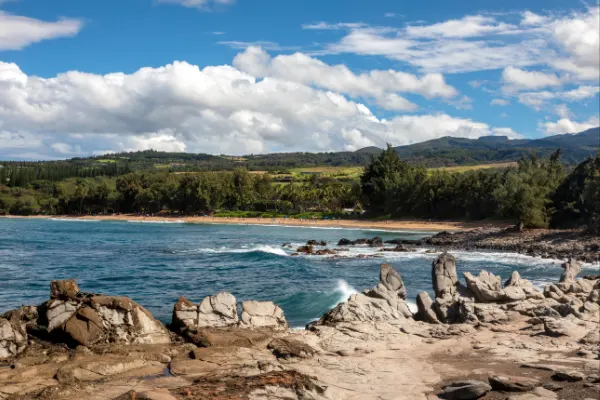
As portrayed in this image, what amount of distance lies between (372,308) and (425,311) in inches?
77.8

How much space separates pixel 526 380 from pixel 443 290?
876 cm

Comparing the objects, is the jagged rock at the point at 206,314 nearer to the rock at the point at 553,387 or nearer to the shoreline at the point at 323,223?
the rock at the point at 553,387

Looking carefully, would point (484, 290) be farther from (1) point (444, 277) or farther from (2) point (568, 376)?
(2) point (568, 376)

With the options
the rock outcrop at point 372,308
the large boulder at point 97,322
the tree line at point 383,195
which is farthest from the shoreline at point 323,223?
the large boulder at point 97,322

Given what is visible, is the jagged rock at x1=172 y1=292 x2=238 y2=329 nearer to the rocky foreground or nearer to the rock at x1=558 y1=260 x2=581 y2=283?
the rocky foreground

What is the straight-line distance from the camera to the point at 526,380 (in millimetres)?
13086

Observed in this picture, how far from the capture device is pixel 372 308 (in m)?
19.6

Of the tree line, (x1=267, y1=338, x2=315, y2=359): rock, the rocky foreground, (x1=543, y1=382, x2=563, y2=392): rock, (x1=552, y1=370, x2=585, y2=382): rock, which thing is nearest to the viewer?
(x1=543, y1=382, x2=563, y2=392): rock

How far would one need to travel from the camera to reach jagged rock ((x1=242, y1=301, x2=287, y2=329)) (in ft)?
60.0

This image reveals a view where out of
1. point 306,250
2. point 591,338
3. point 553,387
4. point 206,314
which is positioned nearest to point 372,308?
point 206,314

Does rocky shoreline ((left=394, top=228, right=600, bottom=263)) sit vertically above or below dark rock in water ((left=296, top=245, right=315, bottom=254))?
above

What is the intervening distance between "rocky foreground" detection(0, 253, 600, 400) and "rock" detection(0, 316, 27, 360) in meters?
0.03

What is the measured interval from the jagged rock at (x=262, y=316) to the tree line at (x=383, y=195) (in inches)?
1624

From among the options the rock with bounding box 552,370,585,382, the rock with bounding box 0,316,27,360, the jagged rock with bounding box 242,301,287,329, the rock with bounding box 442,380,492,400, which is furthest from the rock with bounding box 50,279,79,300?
the rock with bounding box 552,370,585,382
